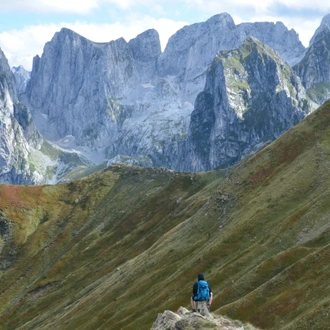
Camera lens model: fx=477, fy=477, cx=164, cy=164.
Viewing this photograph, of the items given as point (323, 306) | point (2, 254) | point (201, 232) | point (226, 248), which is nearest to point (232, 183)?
point (201, 232)

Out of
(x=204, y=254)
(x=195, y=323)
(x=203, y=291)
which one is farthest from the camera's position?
(x=204, y=254)

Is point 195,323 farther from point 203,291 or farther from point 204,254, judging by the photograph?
point 204,254

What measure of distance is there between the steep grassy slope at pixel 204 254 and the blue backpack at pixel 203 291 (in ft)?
42.4

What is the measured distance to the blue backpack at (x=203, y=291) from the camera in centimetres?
4000

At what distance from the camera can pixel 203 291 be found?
40188 mm

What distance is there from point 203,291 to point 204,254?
53.1 m

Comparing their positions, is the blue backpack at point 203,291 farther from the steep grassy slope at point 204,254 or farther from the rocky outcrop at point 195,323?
the steep grassy slope at point 204,254

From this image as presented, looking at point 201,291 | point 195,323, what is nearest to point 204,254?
point 201,291

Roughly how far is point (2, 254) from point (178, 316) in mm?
160784

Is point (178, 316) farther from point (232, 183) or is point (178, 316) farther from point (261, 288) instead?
point (232, 183)

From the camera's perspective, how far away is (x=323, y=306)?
48.2 metres

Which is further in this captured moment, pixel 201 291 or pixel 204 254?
pixel 204 254

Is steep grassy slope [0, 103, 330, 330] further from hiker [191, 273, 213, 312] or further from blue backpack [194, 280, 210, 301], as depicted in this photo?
blue backpack [194, 280, 210, 301]

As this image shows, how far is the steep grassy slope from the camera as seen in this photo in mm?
62562
